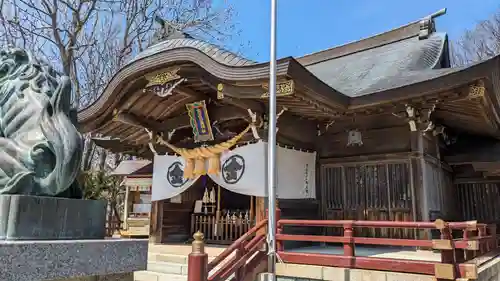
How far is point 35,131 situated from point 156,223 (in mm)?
7554

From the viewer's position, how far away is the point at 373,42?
13477 millimetres

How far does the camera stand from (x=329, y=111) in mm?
7551

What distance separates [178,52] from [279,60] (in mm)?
2311

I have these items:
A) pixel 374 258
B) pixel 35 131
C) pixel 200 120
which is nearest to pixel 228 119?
pixel 200 120

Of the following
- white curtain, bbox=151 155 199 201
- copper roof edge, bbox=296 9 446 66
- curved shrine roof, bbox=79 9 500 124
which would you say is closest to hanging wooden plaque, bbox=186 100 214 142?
white curtain, bbox=151 155 199 201

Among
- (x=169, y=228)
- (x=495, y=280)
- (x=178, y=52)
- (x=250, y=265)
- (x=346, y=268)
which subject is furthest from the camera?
(x=169, y=228)

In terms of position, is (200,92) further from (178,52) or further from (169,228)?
(169,228)

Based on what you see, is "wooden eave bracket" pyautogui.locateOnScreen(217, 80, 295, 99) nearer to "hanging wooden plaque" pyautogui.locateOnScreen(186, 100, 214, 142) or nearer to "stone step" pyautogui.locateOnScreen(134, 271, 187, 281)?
"hanging wooden plaque" pyautogui.locateOnScreen(186, 100, 214, 142)

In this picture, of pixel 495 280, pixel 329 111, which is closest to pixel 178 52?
pixel 329 111

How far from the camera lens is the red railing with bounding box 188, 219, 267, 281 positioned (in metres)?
5.07

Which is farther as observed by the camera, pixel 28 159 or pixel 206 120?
pixel 206 120

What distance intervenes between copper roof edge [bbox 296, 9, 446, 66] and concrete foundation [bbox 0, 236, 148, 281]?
12384 mm

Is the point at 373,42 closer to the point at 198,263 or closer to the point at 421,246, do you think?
the point at 421,246

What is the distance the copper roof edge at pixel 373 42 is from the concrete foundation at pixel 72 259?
12.4 metres
